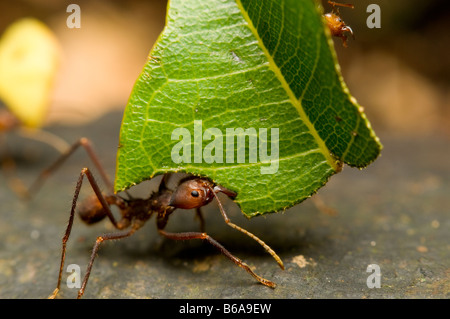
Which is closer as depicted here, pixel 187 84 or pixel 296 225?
pixel 187 84

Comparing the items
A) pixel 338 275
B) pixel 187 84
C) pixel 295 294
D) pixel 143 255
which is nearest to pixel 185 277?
Result: pixel 143 255

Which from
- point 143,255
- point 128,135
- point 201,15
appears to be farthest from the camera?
point 143,255

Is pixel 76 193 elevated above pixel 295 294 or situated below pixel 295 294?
above

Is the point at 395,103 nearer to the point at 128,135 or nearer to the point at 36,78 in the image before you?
the point at 36,78

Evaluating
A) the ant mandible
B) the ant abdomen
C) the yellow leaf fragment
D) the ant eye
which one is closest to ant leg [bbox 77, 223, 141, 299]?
the ant mandible

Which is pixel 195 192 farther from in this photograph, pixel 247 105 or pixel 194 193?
pixel 247 105

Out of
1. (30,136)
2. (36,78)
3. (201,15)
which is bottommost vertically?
(30,136)

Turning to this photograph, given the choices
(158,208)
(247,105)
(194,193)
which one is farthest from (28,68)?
(247,105)

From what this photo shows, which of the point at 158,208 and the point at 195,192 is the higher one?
the point at 195,192
